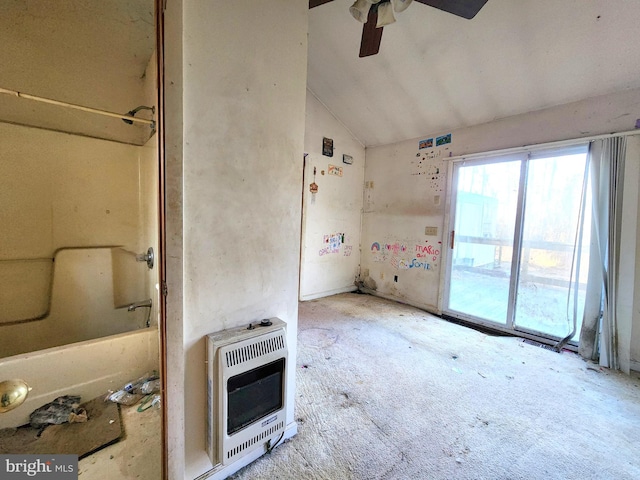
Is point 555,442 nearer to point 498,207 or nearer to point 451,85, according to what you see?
point 498,207

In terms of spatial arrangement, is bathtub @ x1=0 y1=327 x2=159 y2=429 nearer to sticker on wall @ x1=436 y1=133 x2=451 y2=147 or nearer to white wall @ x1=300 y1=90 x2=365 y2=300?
white wall @ x1=300 y1=90 x2=365 y2=300

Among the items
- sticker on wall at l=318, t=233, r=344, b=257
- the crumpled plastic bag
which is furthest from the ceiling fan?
the crumpled plastic bag

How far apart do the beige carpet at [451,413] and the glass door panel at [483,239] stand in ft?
1.69

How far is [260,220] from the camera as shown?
1.22 m

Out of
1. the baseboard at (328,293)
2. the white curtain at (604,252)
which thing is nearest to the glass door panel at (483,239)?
the white curtain at (604,252)

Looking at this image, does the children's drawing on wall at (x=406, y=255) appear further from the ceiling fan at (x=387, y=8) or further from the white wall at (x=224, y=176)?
the white wall at (x=224, y=176)

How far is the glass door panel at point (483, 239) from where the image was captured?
284 centimetres

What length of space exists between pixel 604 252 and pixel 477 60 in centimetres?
197

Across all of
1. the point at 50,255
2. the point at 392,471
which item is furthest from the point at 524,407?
the point at 50,255

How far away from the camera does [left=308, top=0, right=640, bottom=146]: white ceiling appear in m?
1.88

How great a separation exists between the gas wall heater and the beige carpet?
9.4 inches

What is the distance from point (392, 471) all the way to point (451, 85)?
10.4ft

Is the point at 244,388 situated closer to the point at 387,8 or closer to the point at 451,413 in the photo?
the point at 451,413

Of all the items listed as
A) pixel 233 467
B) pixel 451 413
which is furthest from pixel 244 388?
pixel 451 413
